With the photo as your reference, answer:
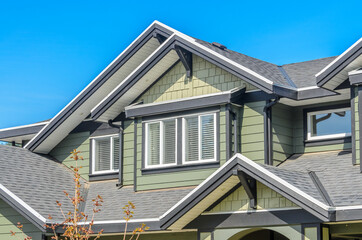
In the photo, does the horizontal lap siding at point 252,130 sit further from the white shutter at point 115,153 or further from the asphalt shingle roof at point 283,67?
the white shutter at point 115,153

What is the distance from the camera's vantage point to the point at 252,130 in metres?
18.3

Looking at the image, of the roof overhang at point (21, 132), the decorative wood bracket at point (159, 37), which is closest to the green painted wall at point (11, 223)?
the roof overhang at point (21, 132)

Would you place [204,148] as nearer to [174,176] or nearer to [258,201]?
[174,176]

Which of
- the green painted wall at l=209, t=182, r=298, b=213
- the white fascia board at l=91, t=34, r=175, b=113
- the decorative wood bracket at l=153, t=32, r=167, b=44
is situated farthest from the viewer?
the decorative wood bracket at l=153, t=32, r=167, b=44

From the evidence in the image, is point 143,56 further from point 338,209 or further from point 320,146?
point 338,209

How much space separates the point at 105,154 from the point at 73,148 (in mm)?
1388

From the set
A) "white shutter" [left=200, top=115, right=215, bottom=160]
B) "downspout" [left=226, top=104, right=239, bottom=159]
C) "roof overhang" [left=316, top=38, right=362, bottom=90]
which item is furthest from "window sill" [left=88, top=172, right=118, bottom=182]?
"roof overhang" [left=316, top=38, right=362, bottom=90]

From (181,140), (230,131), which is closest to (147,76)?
(181,140)

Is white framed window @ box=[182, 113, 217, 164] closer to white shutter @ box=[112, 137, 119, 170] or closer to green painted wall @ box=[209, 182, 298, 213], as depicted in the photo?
green painted wall @ box=[209, 182, 298, 213]

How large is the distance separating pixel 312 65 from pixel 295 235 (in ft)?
24.0

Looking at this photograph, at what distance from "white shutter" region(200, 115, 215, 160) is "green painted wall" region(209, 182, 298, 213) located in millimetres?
2491

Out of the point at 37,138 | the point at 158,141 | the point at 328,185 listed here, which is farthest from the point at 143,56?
the point at 328,185

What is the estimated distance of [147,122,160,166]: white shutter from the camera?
19.7m

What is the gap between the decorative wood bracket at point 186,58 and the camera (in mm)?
19328
